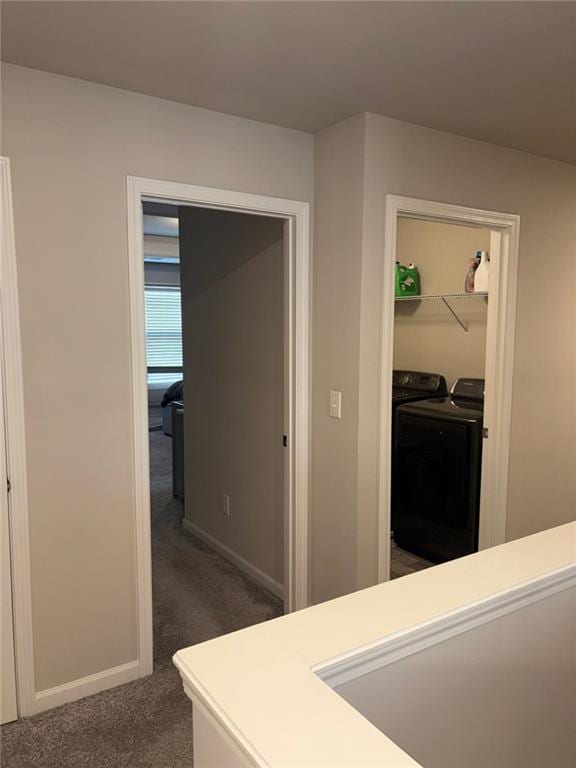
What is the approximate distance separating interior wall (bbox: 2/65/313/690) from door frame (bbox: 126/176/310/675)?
0.12ft

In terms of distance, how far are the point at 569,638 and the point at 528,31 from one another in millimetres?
1814

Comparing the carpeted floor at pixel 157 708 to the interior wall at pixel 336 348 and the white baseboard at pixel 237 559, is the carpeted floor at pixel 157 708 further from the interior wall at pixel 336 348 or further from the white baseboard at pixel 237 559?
the interior wall at pixel 336 348

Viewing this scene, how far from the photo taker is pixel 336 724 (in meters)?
0.95

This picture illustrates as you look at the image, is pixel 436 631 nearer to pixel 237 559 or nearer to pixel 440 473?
pixel 440 473

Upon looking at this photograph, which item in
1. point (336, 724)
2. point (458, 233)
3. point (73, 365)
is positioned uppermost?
point (458, 233)

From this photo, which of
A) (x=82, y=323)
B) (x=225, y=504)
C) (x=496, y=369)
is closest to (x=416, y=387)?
(x=496, y=369)

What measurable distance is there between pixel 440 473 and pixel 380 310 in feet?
4.45

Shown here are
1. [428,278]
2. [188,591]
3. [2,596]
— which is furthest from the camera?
[428,278]

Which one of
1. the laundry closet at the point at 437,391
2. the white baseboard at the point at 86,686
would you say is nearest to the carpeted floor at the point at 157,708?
the white baseboard at the point at 86,686

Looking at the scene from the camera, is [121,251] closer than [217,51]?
No

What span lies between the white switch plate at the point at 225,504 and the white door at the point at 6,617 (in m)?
1.66

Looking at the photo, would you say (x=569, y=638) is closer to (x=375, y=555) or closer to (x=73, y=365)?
(x=375, y=555)

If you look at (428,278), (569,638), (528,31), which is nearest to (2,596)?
(569,638)

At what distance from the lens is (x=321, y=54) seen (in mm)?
1915
